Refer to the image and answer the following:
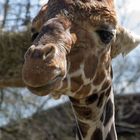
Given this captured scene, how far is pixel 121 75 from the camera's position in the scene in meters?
10.9

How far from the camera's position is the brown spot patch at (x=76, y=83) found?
3.27 m

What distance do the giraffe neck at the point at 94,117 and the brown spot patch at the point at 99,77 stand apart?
0.11m

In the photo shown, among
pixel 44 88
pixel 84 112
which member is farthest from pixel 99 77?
pixel 44 88

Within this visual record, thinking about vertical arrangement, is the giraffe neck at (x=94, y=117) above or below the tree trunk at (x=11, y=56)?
above

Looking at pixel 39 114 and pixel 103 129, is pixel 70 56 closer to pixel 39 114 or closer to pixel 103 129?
pixel 103 129

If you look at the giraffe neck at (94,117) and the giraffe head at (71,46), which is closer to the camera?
the giraffe head at (71,46)

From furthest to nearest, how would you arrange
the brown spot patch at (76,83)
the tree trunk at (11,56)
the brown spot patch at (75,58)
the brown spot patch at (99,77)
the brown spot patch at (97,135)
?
1. the tree trunk at (11,56)
2. the brown spot patch at (97,135)
3. the brown spot patch at (99,77)
4. the brown spot patch at (76,83)
5. the brown spot patch at (75,58)

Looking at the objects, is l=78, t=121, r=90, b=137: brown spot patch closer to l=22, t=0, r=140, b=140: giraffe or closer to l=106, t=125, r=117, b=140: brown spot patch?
l=22, t=0, r=140, b=140: giraffe

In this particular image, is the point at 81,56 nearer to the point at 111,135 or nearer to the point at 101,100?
the point at 101,100

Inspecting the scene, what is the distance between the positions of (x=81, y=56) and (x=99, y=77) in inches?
10.7

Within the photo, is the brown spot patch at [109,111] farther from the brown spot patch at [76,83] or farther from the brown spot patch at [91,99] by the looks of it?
the brown spot patch at [76,83]

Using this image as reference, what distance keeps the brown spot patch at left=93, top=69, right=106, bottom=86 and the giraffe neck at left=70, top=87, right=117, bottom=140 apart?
109 mm

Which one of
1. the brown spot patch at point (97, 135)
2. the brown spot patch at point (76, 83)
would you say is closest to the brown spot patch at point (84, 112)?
the brown spot patch at point (97, 135)

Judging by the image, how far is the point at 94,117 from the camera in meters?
3.52
